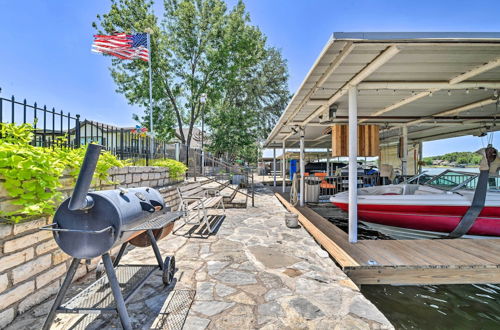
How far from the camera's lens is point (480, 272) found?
10.5 feet

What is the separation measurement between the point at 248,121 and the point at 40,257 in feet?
49.4

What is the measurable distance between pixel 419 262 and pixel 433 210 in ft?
5.51

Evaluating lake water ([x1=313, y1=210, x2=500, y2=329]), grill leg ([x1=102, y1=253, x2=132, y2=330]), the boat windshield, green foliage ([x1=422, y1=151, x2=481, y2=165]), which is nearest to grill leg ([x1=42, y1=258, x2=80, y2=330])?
grill leg ([x1=102, y1=253, x2=132, y2=330])

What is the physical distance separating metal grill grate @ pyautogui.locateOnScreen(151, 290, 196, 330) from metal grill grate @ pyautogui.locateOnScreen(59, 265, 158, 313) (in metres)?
0.36

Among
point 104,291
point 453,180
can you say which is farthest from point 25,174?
point 453,180

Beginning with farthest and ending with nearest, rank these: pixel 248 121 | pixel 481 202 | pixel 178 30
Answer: pixel 248 121
pixel 178 30
pixel 481 202

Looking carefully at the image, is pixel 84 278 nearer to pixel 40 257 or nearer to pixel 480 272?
pixel 40 257

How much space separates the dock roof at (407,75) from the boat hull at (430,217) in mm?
1857

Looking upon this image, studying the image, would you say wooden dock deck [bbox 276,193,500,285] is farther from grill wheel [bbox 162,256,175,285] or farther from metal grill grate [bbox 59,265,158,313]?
metal grill grate [bbox 59,265,158,313]

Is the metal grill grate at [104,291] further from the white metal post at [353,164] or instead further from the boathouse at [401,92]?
the white metal post at [353,164]

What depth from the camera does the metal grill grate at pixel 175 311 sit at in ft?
6.82

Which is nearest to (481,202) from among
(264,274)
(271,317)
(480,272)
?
(480,272)

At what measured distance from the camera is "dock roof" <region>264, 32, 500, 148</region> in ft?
8.89

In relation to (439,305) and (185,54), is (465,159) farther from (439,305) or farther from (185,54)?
(185,54)
